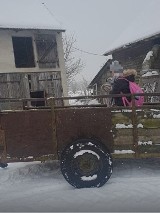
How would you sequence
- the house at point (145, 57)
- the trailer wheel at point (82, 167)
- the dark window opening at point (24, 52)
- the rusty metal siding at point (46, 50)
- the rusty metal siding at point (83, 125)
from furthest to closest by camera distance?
the rusty metal siding at point (46, 50) → the dark window opening at point (24, 52) → the house at point (145, 57) → the rusty metal siding at point (83, 125) → the trailer wheel at point (82, 167)

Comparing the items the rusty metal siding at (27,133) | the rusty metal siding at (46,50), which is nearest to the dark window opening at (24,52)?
the rusty metal siding at (46,50)

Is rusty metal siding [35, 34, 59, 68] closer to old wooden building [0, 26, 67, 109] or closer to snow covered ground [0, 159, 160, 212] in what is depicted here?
old wooden building [0, 26, 67, 109]

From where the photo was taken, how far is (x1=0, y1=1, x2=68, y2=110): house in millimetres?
16859

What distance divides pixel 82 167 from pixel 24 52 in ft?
47.3

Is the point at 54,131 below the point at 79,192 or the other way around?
the other way around

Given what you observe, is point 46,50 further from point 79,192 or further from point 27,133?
point 79,192

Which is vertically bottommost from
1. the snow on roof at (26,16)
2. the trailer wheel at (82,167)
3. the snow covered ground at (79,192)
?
the snow covered ground at (79,192)

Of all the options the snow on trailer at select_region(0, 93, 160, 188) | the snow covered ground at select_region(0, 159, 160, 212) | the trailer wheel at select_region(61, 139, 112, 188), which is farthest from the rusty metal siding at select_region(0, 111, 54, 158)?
the snow covered ground at select_region(0, 159, 160, 212)

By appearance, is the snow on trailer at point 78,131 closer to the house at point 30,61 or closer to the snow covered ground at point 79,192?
the snow covered ground at point 79,192

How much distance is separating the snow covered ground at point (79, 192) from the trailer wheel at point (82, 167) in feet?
0.39

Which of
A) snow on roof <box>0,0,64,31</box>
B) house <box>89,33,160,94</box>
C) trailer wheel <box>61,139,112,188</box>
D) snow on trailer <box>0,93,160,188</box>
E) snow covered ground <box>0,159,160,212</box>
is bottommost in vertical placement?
snow covered ground <box>0,159,160,212</box>

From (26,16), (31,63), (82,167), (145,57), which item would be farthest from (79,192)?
(26,16)

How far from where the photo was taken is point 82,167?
430cm

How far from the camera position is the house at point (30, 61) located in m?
16.9
